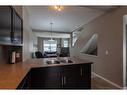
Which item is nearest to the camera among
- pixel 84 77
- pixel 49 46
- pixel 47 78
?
pixel 47 78

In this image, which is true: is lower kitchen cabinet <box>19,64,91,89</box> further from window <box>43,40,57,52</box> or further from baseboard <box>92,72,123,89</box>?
window <box>43,40,57,52</box>

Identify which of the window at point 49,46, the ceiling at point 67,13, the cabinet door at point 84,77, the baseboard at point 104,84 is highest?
the ceiling at point 67,13

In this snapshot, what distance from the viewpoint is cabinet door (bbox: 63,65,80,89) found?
2.63 meters

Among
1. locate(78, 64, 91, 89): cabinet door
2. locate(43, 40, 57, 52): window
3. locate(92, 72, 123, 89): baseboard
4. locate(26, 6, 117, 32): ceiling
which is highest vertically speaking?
locate(26, 6, 117, 32): ceiling

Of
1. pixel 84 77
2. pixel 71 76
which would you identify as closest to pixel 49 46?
pixel 84 77

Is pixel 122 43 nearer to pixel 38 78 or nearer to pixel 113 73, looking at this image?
pixel 113 73

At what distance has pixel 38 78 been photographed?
7.91 feet

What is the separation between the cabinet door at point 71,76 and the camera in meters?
2.63

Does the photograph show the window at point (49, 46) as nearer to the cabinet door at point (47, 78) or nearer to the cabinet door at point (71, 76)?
the cabinet door at point (71, 76)

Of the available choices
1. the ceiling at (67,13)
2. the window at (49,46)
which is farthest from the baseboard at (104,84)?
the window at (49,46)

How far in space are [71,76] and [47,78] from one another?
1.80ft

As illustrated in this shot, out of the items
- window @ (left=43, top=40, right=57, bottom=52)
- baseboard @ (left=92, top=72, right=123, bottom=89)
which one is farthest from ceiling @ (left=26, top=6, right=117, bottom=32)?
window @ (left=43, top=40, right=57, bottom=52)

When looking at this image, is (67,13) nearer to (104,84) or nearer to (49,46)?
(104,84)

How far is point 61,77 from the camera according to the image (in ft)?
8.47
